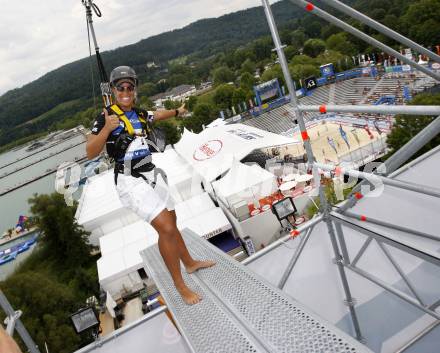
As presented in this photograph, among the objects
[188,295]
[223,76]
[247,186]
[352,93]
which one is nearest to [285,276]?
[188,295]

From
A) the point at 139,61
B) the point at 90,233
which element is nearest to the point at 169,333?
the point at 90,233

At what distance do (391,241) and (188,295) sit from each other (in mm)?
1408

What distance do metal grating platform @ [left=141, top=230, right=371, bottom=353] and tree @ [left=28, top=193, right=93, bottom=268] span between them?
1787cm

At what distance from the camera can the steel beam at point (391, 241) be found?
6.50 feet

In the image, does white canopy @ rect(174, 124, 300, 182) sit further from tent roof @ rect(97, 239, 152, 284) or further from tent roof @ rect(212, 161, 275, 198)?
tent roof @ rect(97, 239, 152, 284)

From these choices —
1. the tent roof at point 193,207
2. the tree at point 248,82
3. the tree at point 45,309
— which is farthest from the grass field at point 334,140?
the tree at point 248,82

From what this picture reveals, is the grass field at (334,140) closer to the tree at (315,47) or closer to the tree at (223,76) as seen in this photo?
the tree at (315,47)

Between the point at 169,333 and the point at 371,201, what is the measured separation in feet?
8.67

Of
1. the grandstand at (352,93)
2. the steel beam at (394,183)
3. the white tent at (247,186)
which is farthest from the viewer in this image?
the grandstand at (352,93)

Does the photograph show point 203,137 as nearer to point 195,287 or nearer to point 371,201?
point 371,201

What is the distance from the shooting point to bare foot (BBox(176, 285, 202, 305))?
2.33 meters

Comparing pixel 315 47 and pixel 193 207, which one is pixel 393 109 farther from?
pixel 315 47

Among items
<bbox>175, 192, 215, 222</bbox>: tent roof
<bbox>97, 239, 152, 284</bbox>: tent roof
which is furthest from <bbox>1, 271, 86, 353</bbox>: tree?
<bbox>175, 192, 215, 222</bbox>: tent roof

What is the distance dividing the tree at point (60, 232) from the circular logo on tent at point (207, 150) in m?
7.91
